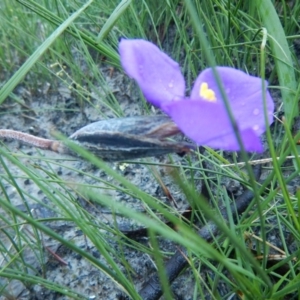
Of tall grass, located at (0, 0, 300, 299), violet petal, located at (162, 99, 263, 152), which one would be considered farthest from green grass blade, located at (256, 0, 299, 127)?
violet petal, located at (162, 99, 263, 152)

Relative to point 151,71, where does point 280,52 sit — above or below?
below

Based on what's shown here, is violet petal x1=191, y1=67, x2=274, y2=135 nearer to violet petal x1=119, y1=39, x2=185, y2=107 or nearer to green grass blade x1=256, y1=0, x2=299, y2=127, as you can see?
violet petal x1=119, y1=39, x2=185, y2=107

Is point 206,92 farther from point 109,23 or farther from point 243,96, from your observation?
point 109,23

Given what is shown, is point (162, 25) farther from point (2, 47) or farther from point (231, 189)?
point (231, 189)

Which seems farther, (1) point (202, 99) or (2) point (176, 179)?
(1) point (202, 99)

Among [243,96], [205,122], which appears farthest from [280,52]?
[205,122]

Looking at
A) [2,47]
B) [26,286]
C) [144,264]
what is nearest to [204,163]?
[144,264]

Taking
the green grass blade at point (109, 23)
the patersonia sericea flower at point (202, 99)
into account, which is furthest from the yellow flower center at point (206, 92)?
the green grass blade at point (109, 23)
